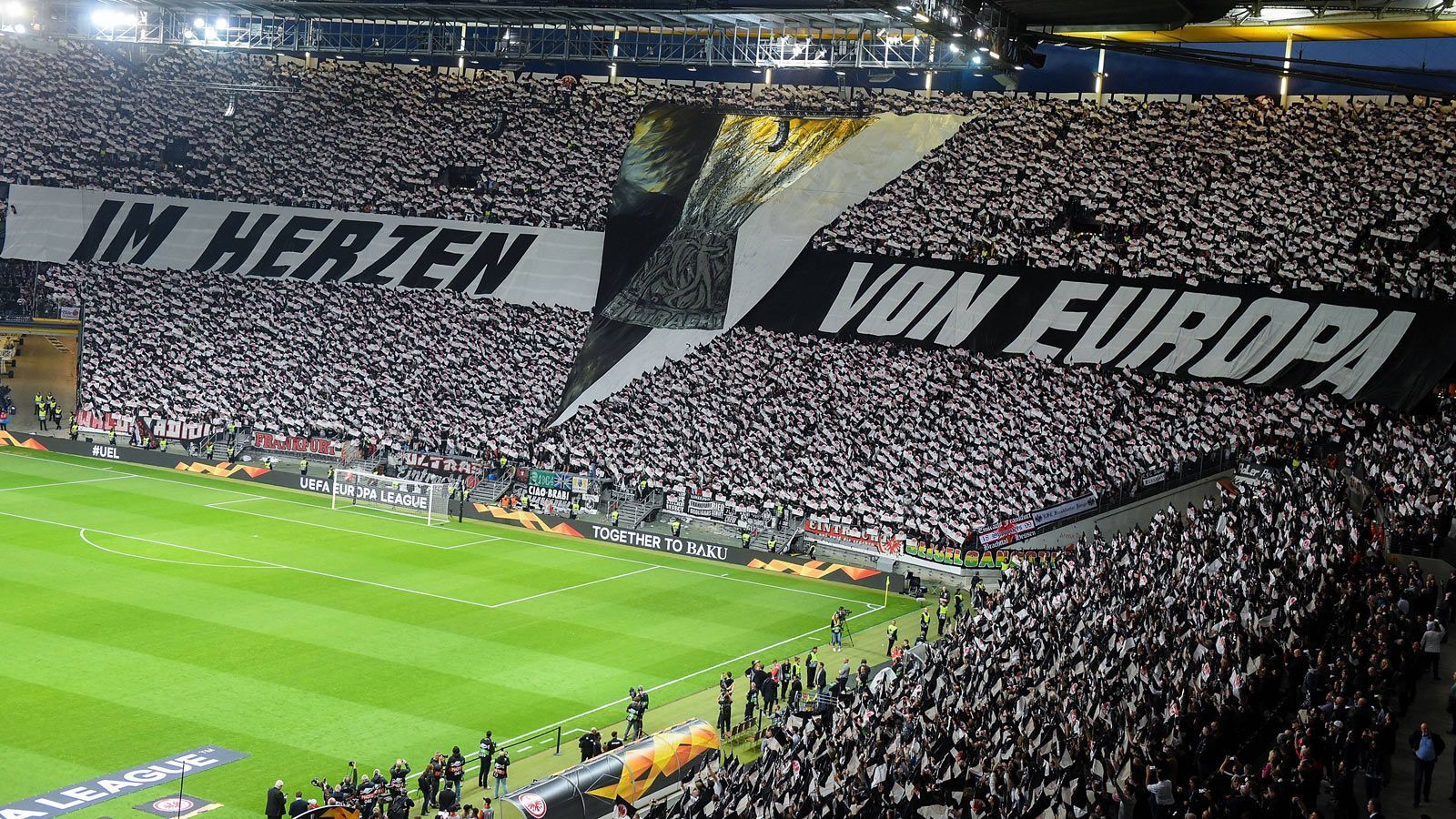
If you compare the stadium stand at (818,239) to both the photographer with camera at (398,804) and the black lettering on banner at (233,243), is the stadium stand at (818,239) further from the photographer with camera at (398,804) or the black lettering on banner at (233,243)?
the photographer with camera at (398,804)

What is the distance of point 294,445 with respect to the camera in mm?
49625

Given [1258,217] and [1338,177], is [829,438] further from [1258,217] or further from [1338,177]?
[1338,177]

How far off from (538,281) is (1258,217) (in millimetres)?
24747

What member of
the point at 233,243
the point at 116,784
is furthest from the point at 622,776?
the point at 233,243

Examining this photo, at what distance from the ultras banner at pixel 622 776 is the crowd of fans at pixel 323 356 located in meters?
24.7

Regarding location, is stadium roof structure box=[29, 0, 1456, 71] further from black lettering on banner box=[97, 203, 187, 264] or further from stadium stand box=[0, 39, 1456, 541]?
black lettering on banner box=[97, 203, 187, 264]

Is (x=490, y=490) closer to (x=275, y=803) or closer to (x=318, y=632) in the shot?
(x=318, y=632)

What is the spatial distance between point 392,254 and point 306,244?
12.6ft

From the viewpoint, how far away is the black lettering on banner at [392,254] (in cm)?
5353

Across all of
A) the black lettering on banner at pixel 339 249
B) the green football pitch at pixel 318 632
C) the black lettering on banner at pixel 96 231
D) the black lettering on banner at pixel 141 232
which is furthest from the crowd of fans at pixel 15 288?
the green football pitch at pixel 318 632

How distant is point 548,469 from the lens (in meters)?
45.4

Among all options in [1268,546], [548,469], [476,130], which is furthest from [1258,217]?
[476,130]

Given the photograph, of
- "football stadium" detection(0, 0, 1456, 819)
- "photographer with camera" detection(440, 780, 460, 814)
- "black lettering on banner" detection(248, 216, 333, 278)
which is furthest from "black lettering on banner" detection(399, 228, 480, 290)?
"photographer with camera" detection(440, 780, 460, 814)

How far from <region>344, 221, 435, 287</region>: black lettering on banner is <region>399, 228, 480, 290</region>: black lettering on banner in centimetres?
59
